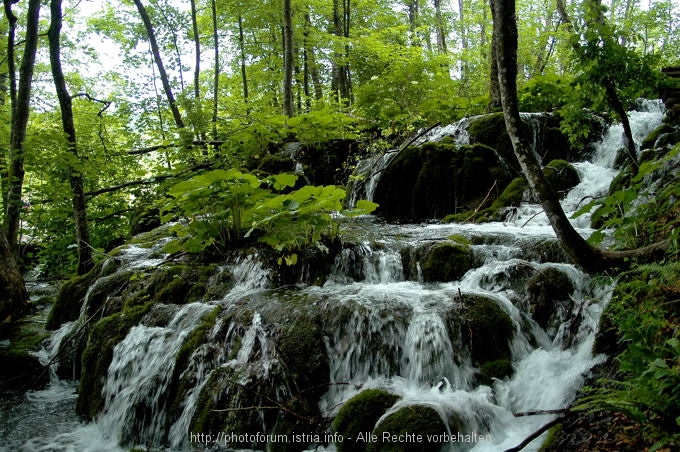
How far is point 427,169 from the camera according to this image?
8.52 m

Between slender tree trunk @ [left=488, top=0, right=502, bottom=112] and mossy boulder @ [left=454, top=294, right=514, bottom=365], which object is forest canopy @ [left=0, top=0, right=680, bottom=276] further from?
mossy boulder @ [left=454, top=294, right=514, bottom=365]

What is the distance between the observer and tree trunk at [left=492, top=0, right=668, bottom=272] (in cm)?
295

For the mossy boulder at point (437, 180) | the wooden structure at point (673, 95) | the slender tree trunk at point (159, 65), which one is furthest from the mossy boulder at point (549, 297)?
the slender tree trunk at point (159, 65)

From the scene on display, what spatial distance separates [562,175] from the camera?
300 inches

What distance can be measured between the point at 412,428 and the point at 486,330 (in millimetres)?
1311

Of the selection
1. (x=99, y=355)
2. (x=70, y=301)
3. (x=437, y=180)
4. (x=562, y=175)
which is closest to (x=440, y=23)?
(x=437, y=180)

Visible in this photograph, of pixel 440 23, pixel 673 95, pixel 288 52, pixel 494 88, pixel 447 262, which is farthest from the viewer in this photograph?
pixel 440 23

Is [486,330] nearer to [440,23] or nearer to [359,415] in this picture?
[359,415]

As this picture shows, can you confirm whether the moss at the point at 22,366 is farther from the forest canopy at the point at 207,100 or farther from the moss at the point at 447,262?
the moss at the point at 447,262

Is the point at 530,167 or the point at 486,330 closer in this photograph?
the point at 530,167

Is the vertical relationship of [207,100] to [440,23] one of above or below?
below

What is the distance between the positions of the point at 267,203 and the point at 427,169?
15.7ft

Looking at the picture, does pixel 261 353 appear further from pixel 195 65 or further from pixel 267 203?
pixel 195 65

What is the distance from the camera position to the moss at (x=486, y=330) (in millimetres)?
3635
